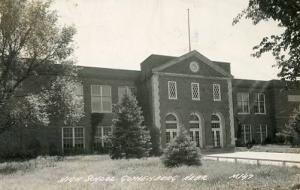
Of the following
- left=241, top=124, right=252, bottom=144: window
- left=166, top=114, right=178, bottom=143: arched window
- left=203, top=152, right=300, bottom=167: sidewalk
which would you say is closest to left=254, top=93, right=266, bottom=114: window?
left=241, top=124, right=252, bottom=144: window

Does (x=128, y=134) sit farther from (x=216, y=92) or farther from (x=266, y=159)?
(x=216, y=92)

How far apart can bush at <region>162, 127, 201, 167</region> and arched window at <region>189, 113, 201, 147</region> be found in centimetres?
1508

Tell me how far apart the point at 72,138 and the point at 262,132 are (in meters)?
21.3

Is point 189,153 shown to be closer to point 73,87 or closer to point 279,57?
point 279,57

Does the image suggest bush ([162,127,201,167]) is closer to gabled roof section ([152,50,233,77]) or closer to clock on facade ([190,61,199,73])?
gabled roof section ([152,50,233,77])

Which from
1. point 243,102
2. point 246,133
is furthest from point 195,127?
point 243,102

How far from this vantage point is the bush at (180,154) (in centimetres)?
1975

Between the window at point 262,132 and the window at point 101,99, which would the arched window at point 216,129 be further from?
the window at point 101,99

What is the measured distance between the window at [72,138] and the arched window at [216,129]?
11992 mm

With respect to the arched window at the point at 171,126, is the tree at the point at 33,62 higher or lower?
higher

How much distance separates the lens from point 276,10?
13.8m

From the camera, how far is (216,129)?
36.6 m

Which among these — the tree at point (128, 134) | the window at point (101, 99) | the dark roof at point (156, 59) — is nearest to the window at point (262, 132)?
the dark roof at point (156, 59)

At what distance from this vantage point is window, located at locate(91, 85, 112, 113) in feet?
109
